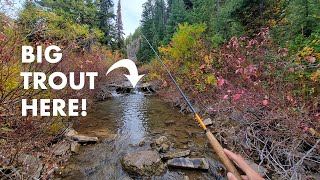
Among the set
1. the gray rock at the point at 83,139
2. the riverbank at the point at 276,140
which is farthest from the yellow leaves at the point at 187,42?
the gray rock at the point at 83,139

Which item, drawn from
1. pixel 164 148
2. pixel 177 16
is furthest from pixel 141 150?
pixel 177 16

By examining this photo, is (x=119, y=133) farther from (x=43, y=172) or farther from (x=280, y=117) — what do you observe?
(x=280, y=117)

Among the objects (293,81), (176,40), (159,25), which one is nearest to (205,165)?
(293,81)

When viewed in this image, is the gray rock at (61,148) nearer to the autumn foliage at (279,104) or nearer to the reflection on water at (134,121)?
the reflection on water at (134,121)

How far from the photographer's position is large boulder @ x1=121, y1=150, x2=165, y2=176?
227 inches

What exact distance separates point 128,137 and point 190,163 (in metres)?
3.00

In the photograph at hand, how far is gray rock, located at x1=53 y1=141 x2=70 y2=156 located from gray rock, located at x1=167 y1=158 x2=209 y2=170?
3181 mm

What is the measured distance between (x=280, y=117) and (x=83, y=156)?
5.56 m

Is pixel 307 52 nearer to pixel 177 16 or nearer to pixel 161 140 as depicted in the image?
pixel 161 140

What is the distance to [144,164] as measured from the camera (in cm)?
589

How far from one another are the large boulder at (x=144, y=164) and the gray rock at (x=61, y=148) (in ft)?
6.14

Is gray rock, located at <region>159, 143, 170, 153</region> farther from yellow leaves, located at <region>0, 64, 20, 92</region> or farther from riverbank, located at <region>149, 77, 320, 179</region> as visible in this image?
yellow leaves, located at <region>0, 64, 20, 92</region>

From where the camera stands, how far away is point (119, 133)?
28.4 ft

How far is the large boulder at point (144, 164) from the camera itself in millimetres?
5773
